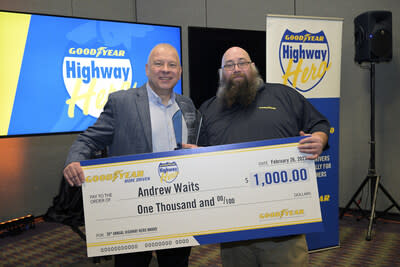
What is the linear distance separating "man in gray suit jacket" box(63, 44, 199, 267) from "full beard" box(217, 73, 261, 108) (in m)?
0.30

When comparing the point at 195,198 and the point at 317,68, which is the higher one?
the point at 317,68

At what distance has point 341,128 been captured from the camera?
14.5ft

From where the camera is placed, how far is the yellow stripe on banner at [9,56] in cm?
312

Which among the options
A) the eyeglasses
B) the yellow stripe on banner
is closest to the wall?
the yellow stripe on banner

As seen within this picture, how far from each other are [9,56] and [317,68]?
9.16ft

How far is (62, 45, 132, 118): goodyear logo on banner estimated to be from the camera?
3516 mm

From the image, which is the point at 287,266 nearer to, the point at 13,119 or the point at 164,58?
the point at 164,58

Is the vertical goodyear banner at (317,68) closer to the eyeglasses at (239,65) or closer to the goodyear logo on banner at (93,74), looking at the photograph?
the eyeglasses at (239,65)


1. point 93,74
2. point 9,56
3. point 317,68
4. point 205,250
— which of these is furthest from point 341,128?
point 9,56

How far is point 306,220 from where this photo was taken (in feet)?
5.36

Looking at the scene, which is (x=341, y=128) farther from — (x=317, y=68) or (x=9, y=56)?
(x=9, y=56)

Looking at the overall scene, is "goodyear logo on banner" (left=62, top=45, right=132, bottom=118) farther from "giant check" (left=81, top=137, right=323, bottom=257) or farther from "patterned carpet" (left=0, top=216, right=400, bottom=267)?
"giant check" (left=81, top=137, right=323, bottom=257)

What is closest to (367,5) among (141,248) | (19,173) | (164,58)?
(164,58)

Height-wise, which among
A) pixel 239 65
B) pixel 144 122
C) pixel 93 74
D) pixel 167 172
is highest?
pixel 93 74
